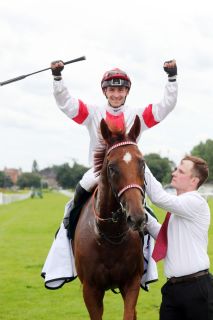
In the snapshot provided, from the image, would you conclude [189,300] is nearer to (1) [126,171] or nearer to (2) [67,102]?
(1) [126,171]

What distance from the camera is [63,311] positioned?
8.25m

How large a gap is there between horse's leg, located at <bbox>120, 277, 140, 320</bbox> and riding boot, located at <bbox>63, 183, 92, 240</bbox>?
97cm

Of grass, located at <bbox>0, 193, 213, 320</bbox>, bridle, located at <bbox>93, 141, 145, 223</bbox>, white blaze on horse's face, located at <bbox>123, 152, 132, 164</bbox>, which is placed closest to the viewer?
bridle, located at <bbox>93, 141, 145, 223</bbox>

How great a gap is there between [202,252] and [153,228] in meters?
0.82

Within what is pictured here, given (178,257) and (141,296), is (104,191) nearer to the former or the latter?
(178,257)

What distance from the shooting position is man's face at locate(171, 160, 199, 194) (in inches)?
188

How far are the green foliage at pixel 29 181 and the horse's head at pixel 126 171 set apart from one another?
464 ft

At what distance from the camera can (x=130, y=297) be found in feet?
17.2

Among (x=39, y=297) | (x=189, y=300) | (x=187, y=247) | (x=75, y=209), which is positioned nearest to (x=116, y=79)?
(x=75, y=209)

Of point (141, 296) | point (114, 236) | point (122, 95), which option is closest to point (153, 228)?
point (114, 236)

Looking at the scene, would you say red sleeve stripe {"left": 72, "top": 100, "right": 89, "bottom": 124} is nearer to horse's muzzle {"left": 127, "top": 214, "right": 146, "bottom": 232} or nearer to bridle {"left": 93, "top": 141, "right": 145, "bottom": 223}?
bridle {"left": 93, "top": 141, "right": 145, "bottom": 223}

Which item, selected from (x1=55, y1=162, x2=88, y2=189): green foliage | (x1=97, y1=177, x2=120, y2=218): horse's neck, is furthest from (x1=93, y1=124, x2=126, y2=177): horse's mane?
(x1=55, y1=162, x2=88, y2=189): green foliage

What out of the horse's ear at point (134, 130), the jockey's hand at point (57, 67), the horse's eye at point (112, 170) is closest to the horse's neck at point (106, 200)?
the horse's eye at point (112, 170)

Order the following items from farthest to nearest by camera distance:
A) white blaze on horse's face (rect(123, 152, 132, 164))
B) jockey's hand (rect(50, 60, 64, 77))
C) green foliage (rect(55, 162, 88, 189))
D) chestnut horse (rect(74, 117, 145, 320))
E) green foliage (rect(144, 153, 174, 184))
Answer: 1. green foliage (rect(55, 162, 88, 189))
2. green foliage (rect(144, 153, 174, 184))
3. jockey's hand (rect(50, 60, 64, 77))
4. chestnut horse (rect(74, 117, 145, 320))
5. white blaze on horse's face (rect(123, 152, 132, 164))
